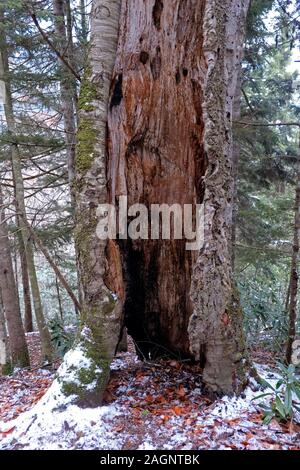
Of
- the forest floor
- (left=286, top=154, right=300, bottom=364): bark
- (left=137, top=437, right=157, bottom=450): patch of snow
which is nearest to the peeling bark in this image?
the forest floor

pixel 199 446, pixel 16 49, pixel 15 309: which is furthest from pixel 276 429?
pixel 16 49

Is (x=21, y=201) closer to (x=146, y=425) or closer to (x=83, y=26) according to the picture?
(x=83, y=26)

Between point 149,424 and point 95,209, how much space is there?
2.00 m

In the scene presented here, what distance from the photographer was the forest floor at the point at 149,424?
2568mm

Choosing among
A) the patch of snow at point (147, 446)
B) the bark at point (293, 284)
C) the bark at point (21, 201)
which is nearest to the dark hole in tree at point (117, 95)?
the bark at point (293, 284)

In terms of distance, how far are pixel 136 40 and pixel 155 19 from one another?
280mm

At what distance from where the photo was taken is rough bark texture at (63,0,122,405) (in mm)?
3174

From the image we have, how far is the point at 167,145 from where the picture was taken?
363cm

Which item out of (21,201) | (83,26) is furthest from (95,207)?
(83,26)

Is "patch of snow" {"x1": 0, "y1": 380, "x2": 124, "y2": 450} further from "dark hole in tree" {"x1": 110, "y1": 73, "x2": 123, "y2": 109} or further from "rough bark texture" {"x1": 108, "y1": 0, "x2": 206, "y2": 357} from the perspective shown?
"dark hole in tree" {"x1": 110, "y1": 73, "x2": 123, "y2": 109}

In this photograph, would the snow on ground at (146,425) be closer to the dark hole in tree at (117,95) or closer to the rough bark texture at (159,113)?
the rough bark texture at (159,113)

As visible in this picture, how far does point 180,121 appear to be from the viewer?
353 centimetres

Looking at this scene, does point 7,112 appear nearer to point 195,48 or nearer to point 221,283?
point 195,48

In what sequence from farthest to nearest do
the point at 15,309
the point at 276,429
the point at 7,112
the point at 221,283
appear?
the point at 15,309
the point at 7,112
the point at 221,283
the point at 276,429
